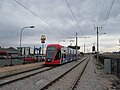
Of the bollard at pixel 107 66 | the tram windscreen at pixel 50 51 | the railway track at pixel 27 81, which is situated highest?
the tram windscreen at pixel 50 51

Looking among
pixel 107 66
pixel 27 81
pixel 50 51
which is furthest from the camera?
pixel 50 51

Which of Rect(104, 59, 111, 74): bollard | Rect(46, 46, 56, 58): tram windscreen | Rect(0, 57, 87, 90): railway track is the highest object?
Rect(46, 46, 56, 58): tram windscreen

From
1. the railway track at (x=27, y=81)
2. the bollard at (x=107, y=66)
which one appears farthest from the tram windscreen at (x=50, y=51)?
the railway track at (x=27, y=81)

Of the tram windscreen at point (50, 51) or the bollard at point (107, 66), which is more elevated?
the tram windscreen at point (50, 51)

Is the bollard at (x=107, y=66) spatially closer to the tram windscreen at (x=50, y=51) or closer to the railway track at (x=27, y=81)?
the railway track at (x=27, y=81)

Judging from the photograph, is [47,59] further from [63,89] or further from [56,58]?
[63,89]

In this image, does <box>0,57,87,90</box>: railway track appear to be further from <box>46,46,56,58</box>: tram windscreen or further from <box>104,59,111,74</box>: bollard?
<box>46,46,56,58</box>: tram windscreen

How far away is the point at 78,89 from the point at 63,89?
87 centimetres

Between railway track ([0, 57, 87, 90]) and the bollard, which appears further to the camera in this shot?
the bollard

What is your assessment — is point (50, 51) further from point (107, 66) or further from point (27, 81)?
point (27, 81)

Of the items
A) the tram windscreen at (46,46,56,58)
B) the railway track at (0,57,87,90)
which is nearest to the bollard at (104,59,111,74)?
the railway track at (0,57,87,90)

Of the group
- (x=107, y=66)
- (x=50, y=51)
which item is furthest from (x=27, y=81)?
(x=50, y=51)

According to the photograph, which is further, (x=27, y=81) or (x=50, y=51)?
(x=50, y=51)

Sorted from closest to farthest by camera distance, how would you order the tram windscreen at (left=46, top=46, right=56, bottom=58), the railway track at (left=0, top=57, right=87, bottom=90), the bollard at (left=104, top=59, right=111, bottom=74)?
the railway track at (left=0, top=57, right=87, bottom=90) < the bollard at (left=104, top=59, right=111, bottom=74) < the tram windscreen at (left=46, top=46, right=56, bottom=58)
